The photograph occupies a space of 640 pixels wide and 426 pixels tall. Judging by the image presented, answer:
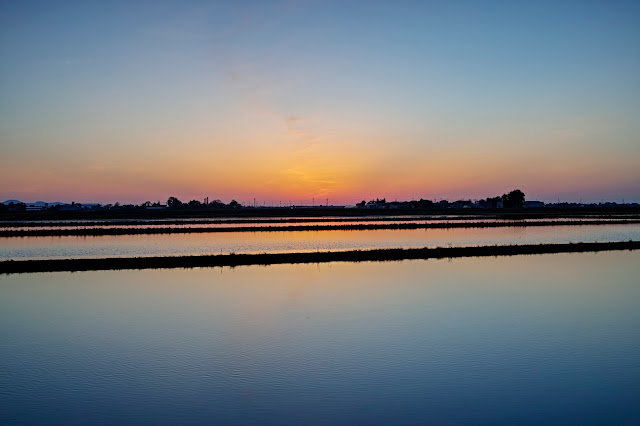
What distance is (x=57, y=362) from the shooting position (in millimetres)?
10039

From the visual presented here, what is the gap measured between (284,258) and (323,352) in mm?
15555

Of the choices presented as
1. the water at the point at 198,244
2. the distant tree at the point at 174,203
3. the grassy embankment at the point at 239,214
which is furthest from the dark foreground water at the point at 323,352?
the distant tree at the point at 174,203

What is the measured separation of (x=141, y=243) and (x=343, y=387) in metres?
28.5

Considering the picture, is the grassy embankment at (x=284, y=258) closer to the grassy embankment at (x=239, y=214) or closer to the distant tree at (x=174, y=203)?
the grassy embankment at (x=239, y=214)

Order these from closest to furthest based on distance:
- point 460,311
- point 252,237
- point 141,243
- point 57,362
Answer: point 57,362, point 460,311, point 141,243, point 252,237

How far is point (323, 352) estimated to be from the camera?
10.4 meters

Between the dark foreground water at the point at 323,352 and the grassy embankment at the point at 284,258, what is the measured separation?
4.24 metres

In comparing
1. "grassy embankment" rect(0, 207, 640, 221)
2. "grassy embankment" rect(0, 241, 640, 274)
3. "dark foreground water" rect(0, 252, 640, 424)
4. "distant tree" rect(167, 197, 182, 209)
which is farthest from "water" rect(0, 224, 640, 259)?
"distant tree" rect(167, 197, 182, 209)

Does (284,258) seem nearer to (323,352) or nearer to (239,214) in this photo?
(323,352)

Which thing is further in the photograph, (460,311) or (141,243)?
(141,243)

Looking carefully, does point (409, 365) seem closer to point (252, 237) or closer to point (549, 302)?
point (549, 302)

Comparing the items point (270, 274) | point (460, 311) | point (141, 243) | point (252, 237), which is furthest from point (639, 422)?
point (252, 237)

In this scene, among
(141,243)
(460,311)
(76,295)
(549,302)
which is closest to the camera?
(460,311)

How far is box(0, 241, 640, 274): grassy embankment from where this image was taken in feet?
76.5
